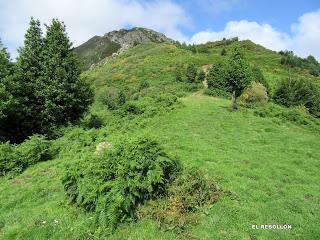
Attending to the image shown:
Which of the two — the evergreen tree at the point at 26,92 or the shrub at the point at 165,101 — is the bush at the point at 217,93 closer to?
the shrub at the point at 165,101

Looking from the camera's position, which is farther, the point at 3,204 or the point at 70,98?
the point at 70,98

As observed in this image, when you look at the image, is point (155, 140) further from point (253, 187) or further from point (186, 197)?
point (253, 187)

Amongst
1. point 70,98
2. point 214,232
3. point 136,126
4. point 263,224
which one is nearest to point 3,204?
point 214,232

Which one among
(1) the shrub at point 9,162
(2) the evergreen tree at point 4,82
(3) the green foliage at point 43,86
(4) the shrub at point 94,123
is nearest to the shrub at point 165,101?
(4) the shrub at point 94,123

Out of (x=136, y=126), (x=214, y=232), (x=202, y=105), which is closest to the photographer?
(x=214, y=232)

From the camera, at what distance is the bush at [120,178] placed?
12.6 m

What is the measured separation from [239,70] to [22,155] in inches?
1142

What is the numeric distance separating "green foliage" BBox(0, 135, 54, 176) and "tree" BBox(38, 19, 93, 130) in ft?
26.0

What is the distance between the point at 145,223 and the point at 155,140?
375cm

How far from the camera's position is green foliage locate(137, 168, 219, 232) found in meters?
12.4

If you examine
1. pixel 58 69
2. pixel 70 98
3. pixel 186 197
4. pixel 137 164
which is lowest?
pixel 186 197

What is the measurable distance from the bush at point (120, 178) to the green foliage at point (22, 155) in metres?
7.92

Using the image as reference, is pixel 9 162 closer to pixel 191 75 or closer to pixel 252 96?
pixel 252 96

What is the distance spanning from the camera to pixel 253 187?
15633mm
